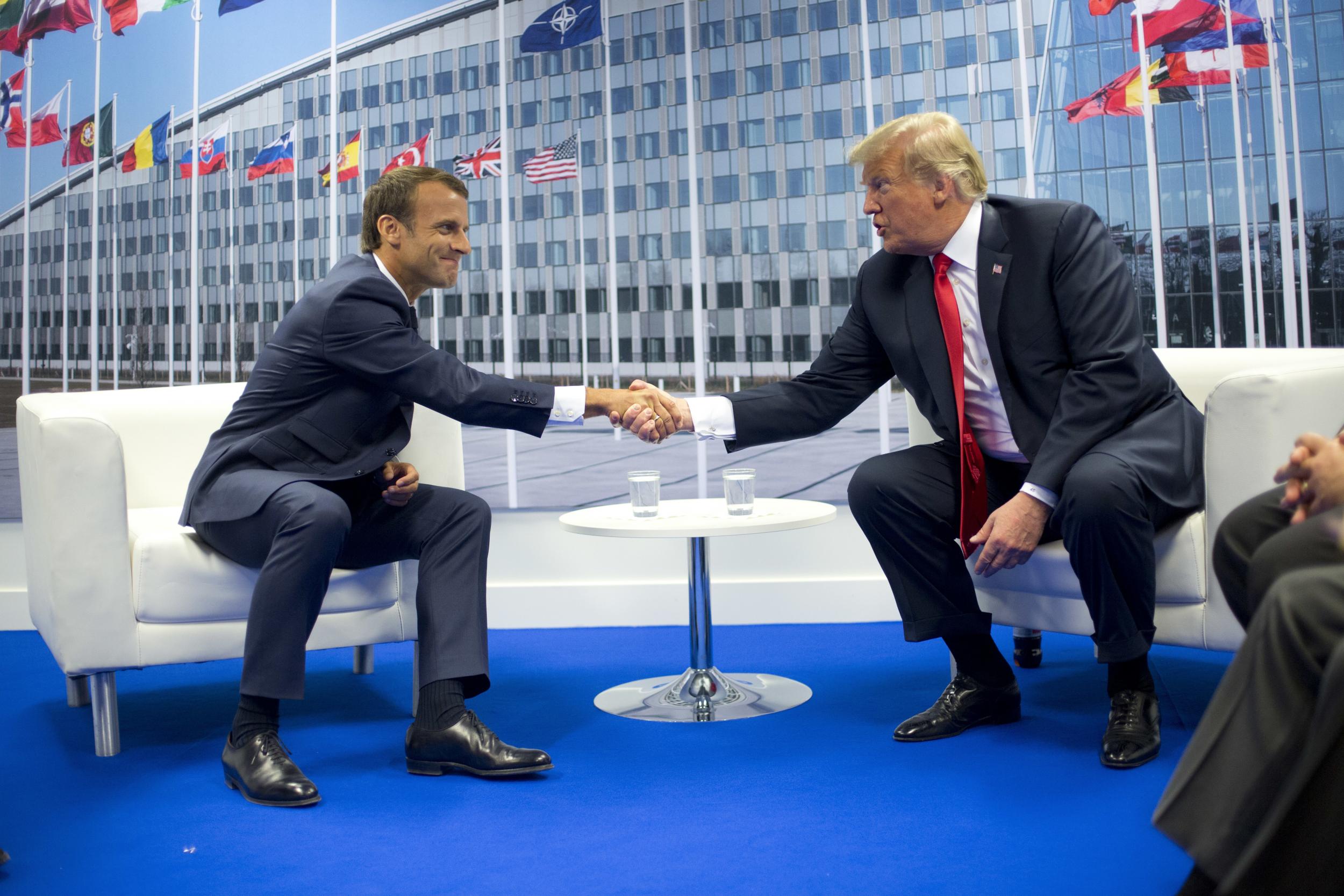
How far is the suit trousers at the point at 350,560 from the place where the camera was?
6.90 feet

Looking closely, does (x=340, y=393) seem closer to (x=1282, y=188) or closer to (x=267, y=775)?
(x=267, y=775)

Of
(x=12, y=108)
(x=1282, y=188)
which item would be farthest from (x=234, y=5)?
(x=1282, y=188)

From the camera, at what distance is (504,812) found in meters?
1.91

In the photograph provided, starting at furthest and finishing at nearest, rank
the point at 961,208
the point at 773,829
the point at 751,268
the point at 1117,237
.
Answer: the point at 751,268 → the point at 1117,237 → the point at 961,208 → the point at 773,829

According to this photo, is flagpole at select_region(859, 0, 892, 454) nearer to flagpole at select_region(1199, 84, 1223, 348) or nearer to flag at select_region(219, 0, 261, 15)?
flagpole at select_region(1199, 84, 1223, 348)

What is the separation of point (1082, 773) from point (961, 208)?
112 centimetres

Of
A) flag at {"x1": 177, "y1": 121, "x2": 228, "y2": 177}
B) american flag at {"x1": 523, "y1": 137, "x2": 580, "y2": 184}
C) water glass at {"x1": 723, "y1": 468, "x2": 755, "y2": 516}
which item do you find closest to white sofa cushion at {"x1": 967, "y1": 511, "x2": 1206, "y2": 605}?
water glass at {"x1": 723, "y1": 468, "x2": 755, "y2": 516}

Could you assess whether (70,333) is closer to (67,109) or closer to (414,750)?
(67,109)

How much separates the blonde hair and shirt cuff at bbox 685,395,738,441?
0.61 meters

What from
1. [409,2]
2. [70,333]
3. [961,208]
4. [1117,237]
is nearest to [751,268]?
[1117,237]

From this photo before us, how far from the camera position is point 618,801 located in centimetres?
195

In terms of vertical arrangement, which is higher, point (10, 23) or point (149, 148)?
point (10, 23)

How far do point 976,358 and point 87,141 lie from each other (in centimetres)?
335

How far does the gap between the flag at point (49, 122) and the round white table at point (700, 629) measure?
8.96 feet
